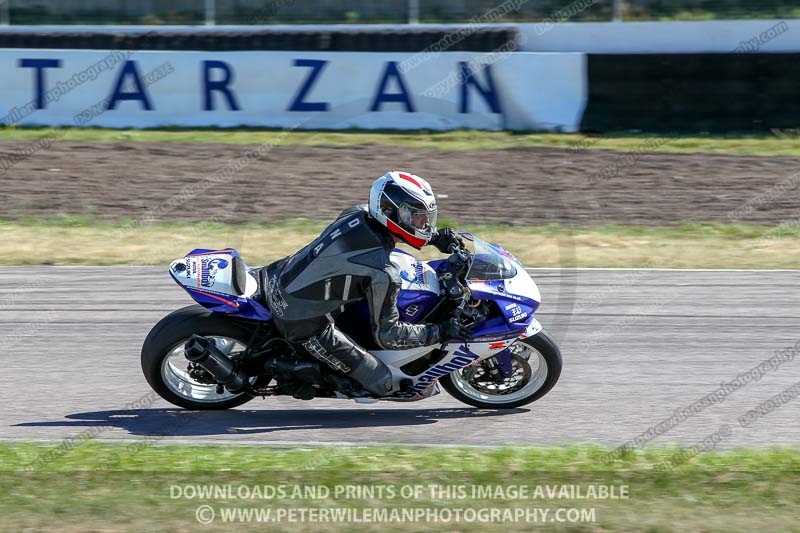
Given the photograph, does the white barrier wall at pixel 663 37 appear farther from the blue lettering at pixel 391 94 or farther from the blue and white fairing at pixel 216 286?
the blue and white fairing at pixel 216 286

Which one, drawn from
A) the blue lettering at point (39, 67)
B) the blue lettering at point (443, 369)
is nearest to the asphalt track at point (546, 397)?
the blue lettering at point (443, 369)

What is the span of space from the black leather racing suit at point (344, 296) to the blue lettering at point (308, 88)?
37.3ft

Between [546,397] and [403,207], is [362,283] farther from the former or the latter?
[546,397]

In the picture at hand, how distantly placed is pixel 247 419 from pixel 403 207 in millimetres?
1842

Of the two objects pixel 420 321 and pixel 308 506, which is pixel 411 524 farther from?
pixel 420 321

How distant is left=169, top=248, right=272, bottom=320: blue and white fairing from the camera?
21.6 ft

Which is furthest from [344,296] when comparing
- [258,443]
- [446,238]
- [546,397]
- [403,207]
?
[546,397]

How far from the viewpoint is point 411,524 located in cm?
504

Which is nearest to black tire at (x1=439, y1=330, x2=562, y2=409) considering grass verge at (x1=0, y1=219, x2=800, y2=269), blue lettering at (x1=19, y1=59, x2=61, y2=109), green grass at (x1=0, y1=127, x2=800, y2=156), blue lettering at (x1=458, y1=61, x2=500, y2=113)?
grass verge at (x1=0, y1=219, x2=800, y2=269)

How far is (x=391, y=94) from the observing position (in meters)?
17.6

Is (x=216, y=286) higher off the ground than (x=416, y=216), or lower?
lower

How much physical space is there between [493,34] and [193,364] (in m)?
12.4

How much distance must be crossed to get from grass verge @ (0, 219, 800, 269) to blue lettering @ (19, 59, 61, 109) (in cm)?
547

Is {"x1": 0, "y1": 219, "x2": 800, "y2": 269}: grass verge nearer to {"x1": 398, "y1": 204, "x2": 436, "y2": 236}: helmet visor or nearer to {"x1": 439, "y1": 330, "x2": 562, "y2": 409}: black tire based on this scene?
{"x1": 439, "y1": 330, "x2": 562, "y2": 409}: black tire
